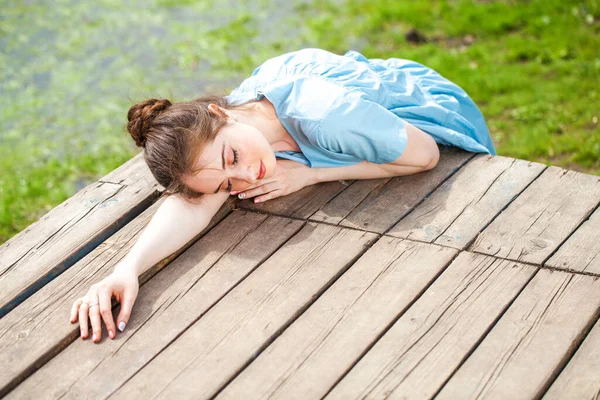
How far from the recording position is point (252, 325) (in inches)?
105

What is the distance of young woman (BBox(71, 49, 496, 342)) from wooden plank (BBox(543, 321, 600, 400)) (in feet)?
3.86

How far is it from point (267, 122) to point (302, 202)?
0.38 m

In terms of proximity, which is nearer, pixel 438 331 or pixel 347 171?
pixel 438 331

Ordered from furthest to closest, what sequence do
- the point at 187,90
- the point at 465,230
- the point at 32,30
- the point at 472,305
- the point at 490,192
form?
the point at 32,30
the point at 187,90
the point at 490,192
the point at 465,230
the point at 472,305

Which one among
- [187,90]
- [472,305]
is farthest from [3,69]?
[472,305]

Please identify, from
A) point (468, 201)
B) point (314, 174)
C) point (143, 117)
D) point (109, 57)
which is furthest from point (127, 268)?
point (109, 57)

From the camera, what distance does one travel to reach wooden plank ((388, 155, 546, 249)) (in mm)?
3041

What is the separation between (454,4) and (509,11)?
1.72ft

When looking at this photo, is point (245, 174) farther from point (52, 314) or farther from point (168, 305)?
point (52, 314)

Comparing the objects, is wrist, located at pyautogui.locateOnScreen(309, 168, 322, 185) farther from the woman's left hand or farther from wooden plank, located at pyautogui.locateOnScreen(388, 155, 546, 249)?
wooden plank, located at pyautogui.locateOnScreen(388, 155, 546, 249)

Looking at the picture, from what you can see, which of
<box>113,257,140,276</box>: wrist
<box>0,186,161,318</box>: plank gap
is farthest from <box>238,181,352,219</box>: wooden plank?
<box>113,257,140,276</box>: wrist

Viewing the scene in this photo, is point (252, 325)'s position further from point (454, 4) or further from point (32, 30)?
point (32, 30)

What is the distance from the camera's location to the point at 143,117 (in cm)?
312

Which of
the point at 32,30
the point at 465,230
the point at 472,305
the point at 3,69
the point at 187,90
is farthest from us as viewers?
the point at 32,30
